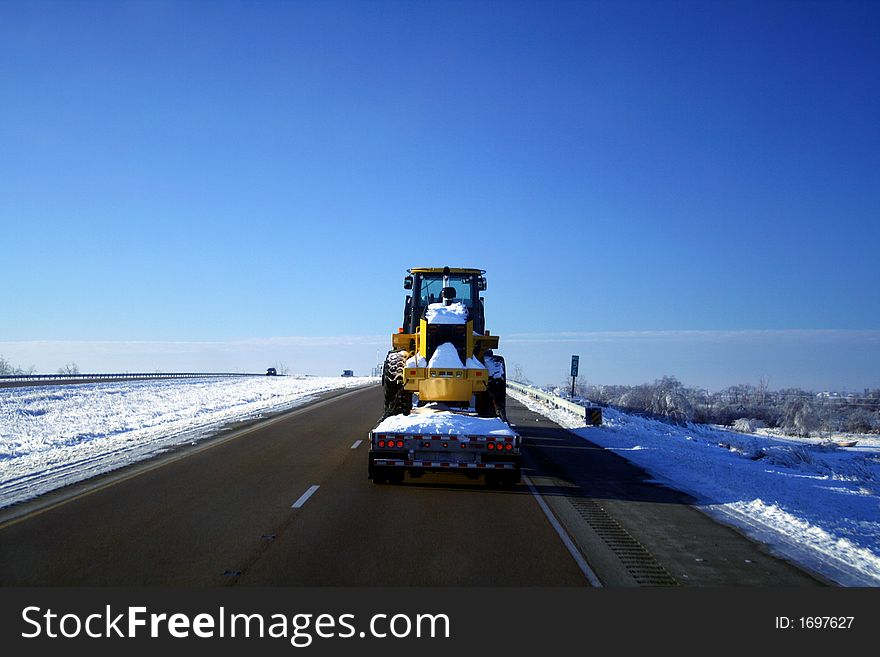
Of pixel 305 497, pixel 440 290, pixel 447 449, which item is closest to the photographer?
pixel 305 497

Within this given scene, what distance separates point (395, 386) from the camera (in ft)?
54.2

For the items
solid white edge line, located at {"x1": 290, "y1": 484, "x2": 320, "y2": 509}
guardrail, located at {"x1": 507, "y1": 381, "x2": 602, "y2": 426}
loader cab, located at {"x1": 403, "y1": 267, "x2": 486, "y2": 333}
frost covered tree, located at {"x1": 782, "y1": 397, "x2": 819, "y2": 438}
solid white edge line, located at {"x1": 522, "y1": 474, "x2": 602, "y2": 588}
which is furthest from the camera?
frost covered tree, located at {"x1": 782, "y1": 397, "x2": 819, "y2": 438}

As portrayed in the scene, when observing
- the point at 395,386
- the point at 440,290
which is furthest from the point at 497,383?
the point at 440,290

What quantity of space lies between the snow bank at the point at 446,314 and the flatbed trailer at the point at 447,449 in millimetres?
3606

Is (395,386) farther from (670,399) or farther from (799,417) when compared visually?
(670,399)

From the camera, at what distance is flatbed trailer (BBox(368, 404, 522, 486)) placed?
11.4m

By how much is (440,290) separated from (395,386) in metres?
3.40

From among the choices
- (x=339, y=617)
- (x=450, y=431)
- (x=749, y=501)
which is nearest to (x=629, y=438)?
(x=749, y=501)

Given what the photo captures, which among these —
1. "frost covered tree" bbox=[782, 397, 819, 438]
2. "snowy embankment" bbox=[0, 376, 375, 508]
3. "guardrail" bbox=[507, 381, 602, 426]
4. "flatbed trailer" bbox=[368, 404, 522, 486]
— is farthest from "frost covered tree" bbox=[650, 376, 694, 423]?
"flatbed trailer" bbox=[368, 404, 522, 486]

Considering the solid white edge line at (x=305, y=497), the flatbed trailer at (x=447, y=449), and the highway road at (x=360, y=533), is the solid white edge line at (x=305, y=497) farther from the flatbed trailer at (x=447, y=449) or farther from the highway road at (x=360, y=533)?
the flatbed trailer at (x=447, y=449)

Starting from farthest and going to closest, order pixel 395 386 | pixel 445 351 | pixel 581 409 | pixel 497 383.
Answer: pixel 581 409, pixel 395 386, pixel 497 383, pixel 445 351

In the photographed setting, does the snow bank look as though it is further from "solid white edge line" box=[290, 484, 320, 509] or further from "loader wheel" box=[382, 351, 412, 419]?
"solid white edge line" box=[290, 484, 320, 509]

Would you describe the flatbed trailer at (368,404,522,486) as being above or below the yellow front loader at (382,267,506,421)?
below

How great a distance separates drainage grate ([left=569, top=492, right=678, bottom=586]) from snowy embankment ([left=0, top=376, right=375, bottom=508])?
28.7 feet
